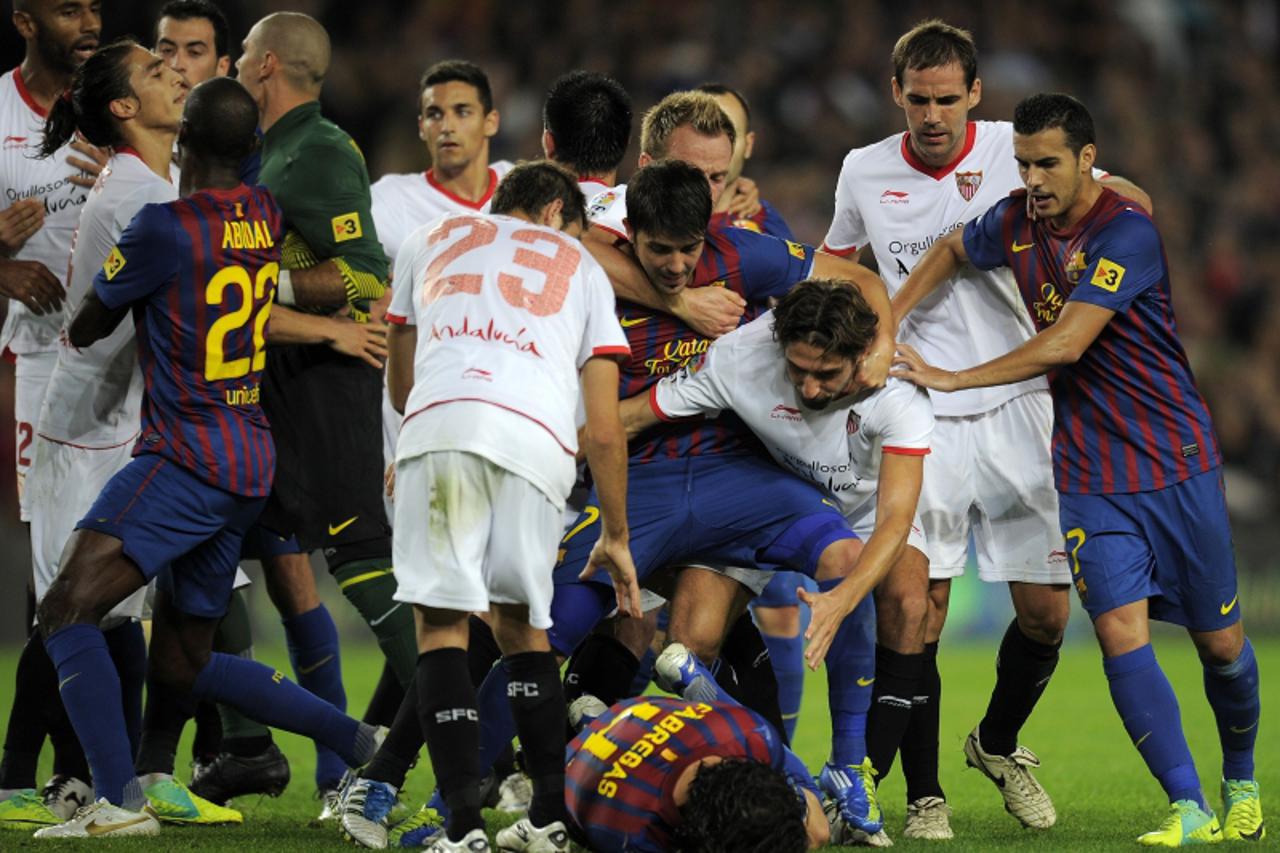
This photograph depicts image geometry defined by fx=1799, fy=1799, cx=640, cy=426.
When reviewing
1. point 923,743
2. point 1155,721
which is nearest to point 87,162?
point 923,743

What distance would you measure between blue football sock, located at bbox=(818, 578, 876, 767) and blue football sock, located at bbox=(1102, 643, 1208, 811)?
79cm

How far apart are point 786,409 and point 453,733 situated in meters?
1.63

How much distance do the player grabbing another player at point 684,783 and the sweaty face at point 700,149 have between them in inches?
83.1

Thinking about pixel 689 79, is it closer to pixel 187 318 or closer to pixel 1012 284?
pixel 1012 284

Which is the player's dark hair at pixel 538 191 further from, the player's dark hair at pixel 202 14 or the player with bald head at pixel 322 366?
the player's dark hair at pixel 202 14

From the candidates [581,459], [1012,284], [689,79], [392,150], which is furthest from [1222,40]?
[581,459]

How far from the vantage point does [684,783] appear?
469cm

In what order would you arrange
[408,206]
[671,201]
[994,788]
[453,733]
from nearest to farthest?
[453,733], [671,201], [994,788], [408,206]

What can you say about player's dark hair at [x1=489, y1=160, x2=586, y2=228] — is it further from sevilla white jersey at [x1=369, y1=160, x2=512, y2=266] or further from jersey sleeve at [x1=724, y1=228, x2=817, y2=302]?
sevilla white jersey at [x1=369, y1=160, x2=512, y2=266]

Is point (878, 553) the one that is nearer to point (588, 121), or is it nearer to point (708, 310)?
point (708, 310)

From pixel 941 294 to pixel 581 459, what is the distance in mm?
1526

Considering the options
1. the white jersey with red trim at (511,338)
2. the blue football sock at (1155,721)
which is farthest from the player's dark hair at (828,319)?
the blue football sock at (1155,721)

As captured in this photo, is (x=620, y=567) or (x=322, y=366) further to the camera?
(x=322, y=366)

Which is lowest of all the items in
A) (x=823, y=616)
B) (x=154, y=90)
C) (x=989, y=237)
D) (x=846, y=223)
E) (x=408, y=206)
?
(x=823, y=616)
